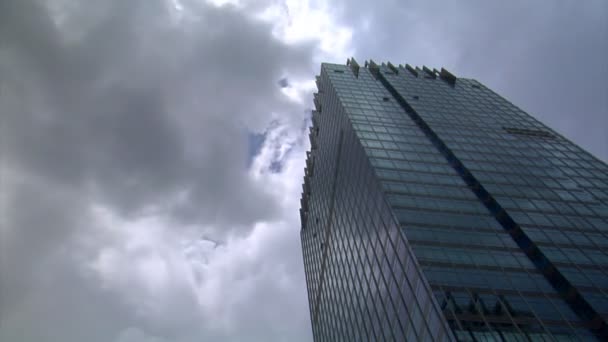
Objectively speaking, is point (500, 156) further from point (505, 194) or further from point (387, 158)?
point (387, 158)

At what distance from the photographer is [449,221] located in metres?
48.8

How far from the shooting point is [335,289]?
235 feet

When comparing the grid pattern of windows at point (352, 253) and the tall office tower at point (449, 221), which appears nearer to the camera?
the tall office tower at point (449, 221)

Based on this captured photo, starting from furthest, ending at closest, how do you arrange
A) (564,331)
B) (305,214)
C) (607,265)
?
(305,214), (607,265), (564,331)

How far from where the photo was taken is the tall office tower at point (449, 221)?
1499 inches

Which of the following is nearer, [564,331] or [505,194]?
[564,331]

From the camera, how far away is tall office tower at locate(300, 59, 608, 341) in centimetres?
3806

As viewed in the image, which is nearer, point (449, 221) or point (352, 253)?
point (449, 221)

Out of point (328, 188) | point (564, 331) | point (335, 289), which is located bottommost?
point (564, 331)

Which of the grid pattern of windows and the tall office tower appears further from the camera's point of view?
the grid pattern of windows

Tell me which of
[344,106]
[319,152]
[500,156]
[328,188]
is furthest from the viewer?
[319,152]

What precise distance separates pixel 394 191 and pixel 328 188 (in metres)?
32.9

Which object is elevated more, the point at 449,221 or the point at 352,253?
the point at 352,253

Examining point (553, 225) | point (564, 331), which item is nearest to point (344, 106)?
point (553, 225)
